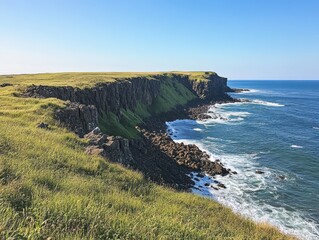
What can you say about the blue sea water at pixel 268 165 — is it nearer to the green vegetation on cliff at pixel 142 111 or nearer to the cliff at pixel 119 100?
the green vegetation on cliff at pixel 142 111

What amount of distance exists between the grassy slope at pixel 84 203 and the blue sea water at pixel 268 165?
1921 cm

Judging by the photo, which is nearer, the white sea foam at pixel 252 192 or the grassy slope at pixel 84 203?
the grassy slope at pixel 84 203

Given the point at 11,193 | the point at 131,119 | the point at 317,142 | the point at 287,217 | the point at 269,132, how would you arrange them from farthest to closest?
1. the point at 269,132
2. the point at 131,119
3. the point at 317,142
4. the point at 287,217
5. the point at 11,193

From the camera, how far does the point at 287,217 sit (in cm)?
3045

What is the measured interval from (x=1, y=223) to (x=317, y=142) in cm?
6637

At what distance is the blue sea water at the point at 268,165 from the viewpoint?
31406 millimetres

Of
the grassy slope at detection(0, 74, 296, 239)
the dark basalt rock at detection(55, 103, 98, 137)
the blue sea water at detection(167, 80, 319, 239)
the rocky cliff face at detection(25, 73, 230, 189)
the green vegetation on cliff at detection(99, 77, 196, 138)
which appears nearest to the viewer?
the grassy slope at detection(0, 74, 296, 239)

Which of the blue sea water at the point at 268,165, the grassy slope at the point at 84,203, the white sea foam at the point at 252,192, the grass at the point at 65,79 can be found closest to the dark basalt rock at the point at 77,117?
the grassy slope at the point at 84,203

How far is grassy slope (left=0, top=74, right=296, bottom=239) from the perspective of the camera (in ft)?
23.4

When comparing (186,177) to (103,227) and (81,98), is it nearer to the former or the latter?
(81,98)

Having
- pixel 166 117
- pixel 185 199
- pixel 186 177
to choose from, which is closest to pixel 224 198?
pixel 186 177

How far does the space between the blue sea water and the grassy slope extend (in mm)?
19212

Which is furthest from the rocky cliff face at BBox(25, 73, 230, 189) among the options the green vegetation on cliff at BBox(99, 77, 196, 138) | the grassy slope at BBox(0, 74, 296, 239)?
the grassy slope at BBox(0, 74, 296, 239)

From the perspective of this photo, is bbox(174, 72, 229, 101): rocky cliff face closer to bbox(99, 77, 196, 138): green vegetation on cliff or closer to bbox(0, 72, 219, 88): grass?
bbox(99, 77, 196, 138): green vegetation on cliff
